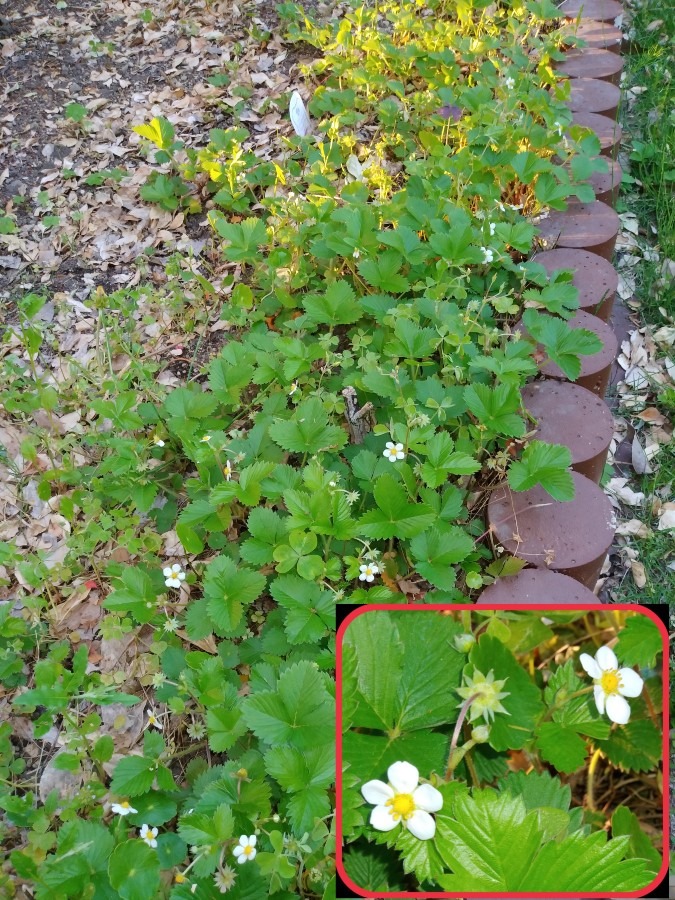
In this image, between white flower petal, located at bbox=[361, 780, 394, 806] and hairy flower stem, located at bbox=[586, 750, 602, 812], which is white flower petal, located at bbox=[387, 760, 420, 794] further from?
hairy flower stem, located at bbox=[586, 750, 602, 812]

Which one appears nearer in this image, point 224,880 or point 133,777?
point 224,880

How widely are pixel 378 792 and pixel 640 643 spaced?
445 mm

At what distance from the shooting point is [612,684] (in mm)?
1062

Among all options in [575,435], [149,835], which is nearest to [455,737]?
[149,835]

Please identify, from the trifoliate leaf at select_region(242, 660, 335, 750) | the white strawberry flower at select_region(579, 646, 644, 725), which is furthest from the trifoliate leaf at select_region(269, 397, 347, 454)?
the white strawberry flower at select_region(579, 646, 644, 725)

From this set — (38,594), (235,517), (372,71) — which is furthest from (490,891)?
(372,71)

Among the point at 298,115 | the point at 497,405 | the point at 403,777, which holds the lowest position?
the point at 497,405

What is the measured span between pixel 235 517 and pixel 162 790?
74cm

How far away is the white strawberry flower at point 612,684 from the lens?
1056 mm

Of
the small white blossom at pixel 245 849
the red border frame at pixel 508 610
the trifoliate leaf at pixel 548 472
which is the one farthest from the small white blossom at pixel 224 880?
the trifoliate leaf at pixel 548 472

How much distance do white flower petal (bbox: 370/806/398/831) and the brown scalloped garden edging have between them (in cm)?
84

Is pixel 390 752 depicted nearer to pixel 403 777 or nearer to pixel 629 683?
pixel 403 777

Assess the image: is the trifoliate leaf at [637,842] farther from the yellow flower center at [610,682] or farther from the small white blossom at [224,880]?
the small white blossom at [224,880]

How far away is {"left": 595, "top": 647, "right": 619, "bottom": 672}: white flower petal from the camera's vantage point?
A: 1062mm
